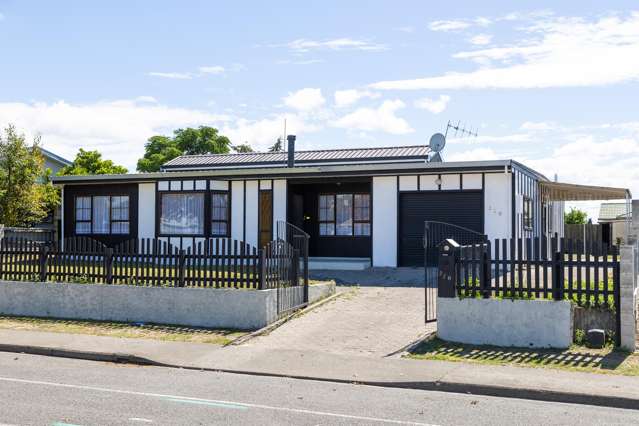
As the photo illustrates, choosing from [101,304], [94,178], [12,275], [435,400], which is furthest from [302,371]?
[94,178]

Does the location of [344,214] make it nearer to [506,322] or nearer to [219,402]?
[506,322]

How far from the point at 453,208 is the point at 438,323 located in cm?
936

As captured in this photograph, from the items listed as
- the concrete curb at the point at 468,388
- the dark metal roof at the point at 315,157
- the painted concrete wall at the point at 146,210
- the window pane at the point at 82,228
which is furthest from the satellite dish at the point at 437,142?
the concrete curb at the point at 468,388

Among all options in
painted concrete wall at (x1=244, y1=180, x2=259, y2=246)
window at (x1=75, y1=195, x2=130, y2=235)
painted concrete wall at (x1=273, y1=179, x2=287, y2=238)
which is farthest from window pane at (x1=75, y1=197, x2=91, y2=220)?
painted concrete wall at (x1=273, y1=179, x2=287, y2=238)

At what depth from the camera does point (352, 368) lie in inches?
388

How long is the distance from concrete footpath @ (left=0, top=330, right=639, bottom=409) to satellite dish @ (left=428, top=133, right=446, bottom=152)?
16789mm

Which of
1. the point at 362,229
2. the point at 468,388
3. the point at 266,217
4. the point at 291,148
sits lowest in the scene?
the point at 468,388

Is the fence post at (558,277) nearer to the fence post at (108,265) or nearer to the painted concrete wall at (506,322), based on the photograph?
the painted concrete wall at (506,322)

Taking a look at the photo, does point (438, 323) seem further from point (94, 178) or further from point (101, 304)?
point (94, 178)

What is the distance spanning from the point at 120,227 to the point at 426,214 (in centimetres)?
1112

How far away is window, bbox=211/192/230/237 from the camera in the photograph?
23.5 m

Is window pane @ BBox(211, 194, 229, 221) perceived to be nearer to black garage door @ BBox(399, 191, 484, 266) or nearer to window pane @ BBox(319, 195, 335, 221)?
window pane @ BBox(319, 195, 335, 221)

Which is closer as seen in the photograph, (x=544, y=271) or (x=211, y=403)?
(x=211, y=403)

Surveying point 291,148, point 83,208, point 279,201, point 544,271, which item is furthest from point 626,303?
point 83,208
